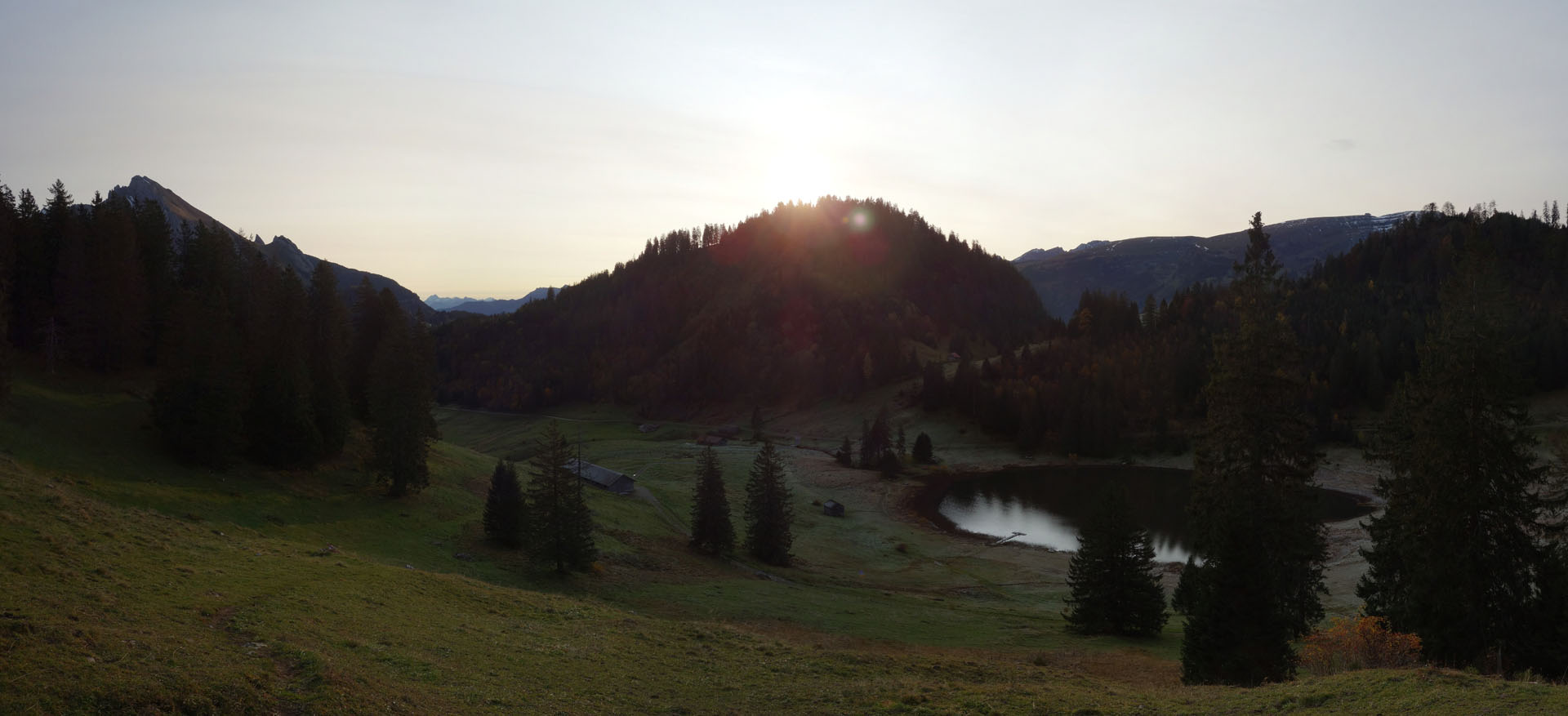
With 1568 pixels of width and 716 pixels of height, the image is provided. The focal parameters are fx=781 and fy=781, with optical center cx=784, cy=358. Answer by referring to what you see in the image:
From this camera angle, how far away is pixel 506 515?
158 feet

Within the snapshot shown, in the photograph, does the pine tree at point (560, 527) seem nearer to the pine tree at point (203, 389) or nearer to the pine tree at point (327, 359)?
the pine tree at point (203, 389)

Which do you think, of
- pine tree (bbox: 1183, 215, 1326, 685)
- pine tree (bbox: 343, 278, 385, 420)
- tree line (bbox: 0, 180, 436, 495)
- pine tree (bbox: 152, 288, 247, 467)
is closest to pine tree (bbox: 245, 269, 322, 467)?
tree line (bbox: 0, 180, 436, 495)

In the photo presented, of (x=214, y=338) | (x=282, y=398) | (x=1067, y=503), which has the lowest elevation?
(x=1067, y=503)

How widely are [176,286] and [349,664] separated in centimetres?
7129

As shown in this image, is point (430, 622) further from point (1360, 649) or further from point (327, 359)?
Result: point (327, 359)

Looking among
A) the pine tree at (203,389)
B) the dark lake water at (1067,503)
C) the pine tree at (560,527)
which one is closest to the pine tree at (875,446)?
the dark lake water at (1067,503)

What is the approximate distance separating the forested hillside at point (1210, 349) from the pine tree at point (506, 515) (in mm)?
106211

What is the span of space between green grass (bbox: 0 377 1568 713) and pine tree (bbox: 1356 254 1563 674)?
29.4ft

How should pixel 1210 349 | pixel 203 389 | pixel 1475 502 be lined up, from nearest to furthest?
pixel 1475 502, pixel 203 389, pixel 1210 349

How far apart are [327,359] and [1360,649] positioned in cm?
6376

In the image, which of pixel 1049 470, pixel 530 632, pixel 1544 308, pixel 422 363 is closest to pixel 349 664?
pixel 530 632

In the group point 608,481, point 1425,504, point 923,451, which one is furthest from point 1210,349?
point 1425,504

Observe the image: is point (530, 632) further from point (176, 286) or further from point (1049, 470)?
point (1049, 470)

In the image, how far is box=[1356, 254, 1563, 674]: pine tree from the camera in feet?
79.6
